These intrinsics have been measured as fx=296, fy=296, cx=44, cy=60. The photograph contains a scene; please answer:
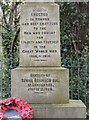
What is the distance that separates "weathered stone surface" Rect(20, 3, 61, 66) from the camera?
5.99m

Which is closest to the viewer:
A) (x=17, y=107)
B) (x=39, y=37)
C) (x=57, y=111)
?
(x=17, y=107)

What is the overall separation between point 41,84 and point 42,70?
280 millimetres

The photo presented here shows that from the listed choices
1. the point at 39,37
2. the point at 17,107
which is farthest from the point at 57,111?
the point at 39,37

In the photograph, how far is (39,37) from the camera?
601 centimetres

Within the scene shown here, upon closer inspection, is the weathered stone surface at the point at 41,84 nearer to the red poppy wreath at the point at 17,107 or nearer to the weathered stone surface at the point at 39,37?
the weathered stone surface at the point at 39,37

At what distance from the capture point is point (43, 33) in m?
6.02

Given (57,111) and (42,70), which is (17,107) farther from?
(42,70)

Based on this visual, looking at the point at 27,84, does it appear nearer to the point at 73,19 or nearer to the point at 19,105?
the point at 19,105

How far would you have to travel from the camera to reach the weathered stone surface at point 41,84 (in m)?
5.79

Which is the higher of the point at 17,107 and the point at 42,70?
the point at 42,70

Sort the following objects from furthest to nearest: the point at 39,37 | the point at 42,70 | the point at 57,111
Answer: the point at 39,37 < the point at 42,70 < the point at 57,111

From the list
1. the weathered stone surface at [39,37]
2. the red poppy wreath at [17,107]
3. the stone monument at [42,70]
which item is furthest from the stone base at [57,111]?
the weathered stone surface at [39,37]

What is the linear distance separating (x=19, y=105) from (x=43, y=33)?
159 centimetres

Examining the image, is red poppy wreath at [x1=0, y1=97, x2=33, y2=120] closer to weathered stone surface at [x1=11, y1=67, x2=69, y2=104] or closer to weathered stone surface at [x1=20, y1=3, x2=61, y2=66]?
weathered stone surface at [x1=11, y1=67, x2=69, y2=104]
